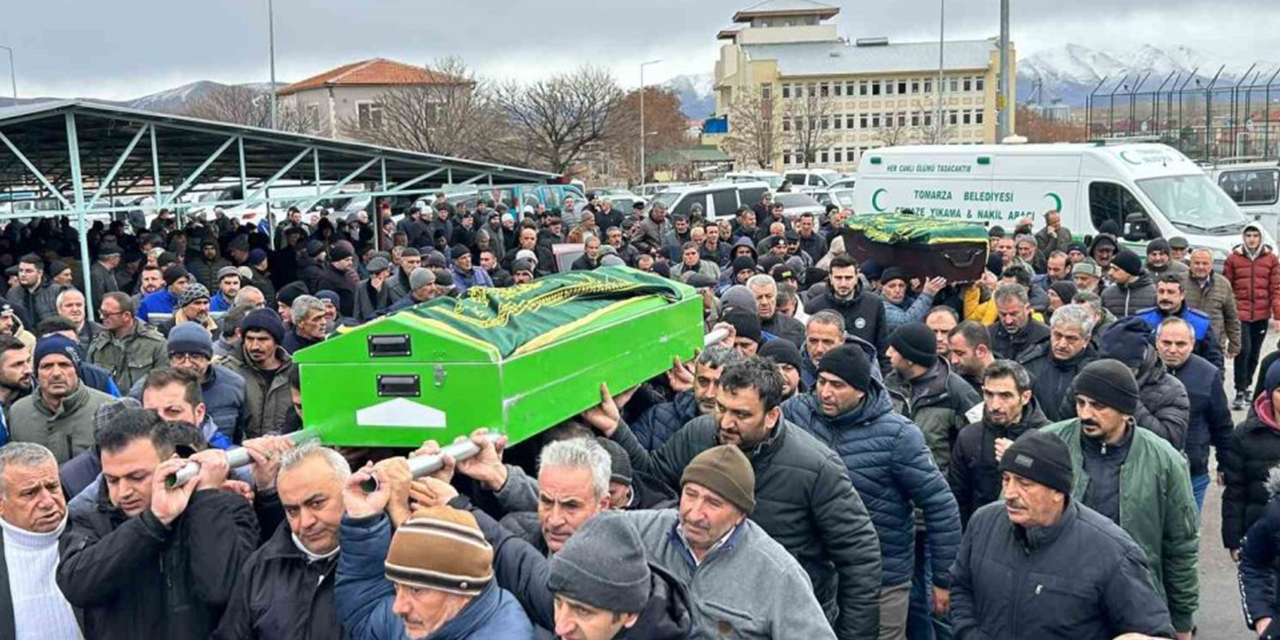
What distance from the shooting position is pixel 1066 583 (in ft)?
14.2

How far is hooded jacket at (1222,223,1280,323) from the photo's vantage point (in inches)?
498

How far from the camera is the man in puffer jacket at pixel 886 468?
5.32 m

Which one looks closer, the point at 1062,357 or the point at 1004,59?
the point at 1062,357

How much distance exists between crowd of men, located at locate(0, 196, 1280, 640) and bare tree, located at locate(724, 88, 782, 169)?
182 ft

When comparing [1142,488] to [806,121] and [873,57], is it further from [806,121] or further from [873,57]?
[873,57]

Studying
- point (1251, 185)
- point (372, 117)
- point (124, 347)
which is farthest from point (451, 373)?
point (372, 117)

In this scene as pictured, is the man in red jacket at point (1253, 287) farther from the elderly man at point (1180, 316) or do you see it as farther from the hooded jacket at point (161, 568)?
the hooded jacket at point (161, 568)

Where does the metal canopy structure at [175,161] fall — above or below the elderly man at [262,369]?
above

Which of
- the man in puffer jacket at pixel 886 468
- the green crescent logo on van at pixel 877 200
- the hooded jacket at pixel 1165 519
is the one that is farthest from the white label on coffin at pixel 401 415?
the green crescent logo on van at pixel 877 200

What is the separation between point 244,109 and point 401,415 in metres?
60.8

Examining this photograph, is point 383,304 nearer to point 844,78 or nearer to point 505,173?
point 505,173

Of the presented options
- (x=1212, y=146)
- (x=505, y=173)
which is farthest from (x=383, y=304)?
(x=1212, y=146)

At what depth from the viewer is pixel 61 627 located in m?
4.38

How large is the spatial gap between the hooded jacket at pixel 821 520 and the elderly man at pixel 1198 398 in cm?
313
